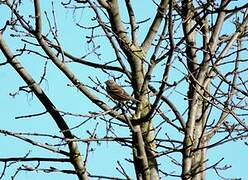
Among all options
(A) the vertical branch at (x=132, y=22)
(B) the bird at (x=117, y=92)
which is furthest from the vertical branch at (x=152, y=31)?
(B) the bird at (x=117, y=92)

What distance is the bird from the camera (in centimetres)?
484

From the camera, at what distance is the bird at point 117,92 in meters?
4.84

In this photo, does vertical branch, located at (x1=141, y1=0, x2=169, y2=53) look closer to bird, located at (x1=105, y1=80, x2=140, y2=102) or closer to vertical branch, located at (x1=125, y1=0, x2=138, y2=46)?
vertical branch, located at (x1=125, y1=0, x2=138, y2=46)

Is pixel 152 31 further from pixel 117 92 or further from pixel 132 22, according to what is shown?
pixel 117 92

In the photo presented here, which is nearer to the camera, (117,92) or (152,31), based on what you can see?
(117,92)

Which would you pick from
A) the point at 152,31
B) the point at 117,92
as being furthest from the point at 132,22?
the point at 117,92

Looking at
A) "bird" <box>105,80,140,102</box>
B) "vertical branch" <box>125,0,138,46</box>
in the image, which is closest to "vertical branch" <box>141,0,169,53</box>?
"vertical branch" <box>125,0,138,46</box>

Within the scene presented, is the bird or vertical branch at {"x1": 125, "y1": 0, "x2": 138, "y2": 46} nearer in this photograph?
the bird

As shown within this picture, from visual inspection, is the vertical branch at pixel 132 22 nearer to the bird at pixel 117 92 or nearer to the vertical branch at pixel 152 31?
the vertical branch at pixel 152 31

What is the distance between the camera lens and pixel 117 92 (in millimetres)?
4938

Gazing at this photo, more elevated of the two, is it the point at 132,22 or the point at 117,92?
the point at 132,22

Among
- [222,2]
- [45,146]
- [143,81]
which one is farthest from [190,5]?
[45,146]

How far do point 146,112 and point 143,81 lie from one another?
0.88ft

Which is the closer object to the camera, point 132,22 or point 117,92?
point 117,92
